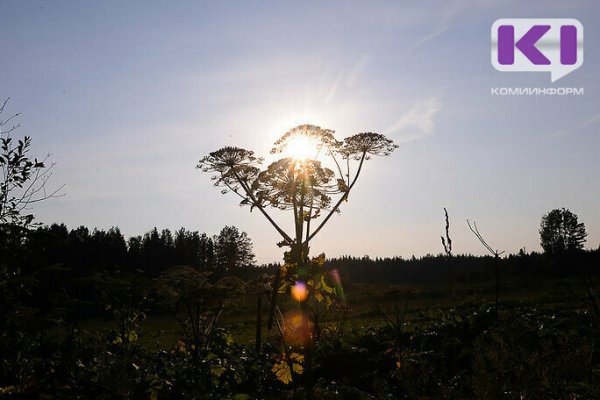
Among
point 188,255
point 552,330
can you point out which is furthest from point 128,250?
point 552,330

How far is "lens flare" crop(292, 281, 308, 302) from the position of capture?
699 cm

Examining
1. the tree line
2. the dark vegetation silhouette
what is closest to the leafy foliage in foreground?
the dark vegetation silhouette

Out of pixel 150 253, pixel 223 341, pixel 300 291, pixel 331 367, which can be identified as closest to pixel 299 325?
pixel 300 291

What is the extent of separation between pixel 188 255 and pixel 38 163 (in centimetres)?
9786

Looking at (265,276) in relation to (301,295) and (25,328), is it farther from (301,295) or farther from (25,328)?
(25,328)

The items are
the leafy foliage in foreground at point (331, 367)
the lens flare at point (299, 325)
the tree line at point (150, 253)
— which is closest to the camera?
the leafy foliage in foreground at point (331, 367)

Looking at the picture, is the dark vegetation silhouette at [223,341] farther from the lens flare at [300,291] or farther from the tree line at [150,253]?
the tree line at [150,253]

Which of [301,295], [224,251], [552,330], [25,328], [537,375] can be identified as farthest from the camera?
[224,251]

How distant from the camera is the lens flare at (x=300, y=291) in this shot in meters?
6.99

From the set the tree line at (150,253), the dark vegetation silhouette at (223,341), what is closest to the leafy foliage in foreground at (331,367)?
the dark vegetation silhouette at (223,341)

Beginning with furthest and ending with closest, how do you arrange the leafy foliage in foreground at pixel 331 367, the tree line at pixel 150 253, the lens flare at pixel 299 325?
the tree line at pixel 150 253 < the lens flare at pixel 299 325 < the leafy foliage in foreground at pixel 331 367

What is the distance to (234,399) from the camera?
233 inches

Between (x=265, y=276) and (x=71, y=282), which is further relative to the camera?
(x=265, y=276)

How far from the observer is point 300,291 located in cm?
704
